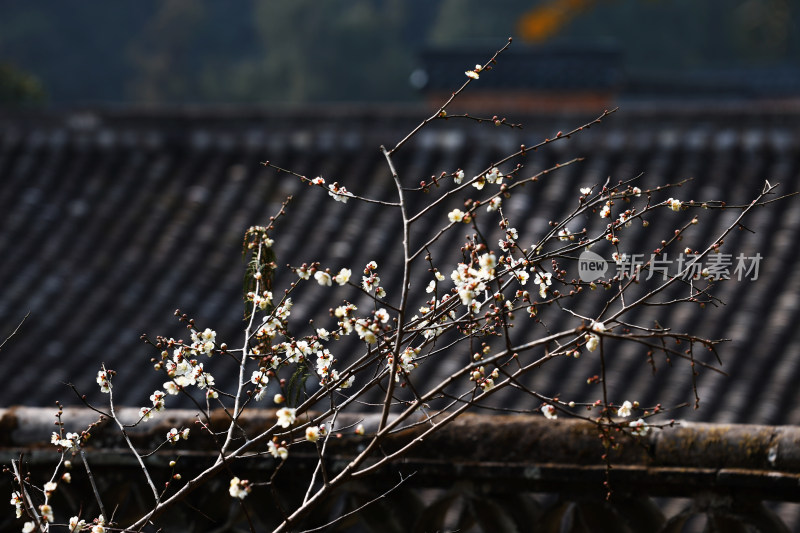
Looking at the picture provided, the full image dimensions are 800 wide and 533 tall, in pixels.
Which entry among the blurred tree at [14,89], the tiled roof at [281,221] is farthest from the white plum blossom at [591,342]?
the blurred tree at [14,89]

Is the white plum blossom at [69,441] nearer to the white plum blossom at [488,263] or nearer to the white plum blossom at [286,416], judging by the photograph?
the white plum blossom at [286,416]

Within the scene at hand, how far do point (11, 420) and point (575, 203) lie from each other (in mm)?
3606

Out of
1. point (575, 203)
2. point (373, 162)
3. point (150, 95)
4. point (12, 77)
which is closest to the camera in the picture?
point (575, 203)

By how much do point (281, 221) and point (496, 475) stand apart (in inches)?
147

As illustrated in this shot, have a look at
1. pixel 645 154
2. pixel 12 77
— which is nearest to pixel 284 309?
pixel 645 154

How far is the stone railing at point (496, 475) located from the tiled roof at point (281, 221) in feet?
7.42

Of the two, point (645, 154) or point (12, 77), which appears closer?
point (645, 154)

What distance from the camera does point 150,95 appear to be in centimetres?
3116

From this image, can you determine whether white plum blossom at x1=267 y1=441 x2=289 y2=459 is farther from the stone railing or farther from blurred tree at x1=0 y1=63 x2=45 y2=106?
blurred tree at x1=0 y1=63 x2=45 y2=106

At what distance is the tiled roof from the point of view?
4.30m

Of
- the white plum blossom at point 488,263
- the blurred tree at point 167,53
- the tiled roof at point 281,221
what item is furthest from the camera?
the blurred tree at point 167,53

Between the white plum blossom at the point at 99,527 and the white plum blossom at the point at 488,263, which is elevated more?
the white plum blossom at the point at 488,263

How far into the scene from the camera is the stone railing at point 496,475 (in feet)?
5.50

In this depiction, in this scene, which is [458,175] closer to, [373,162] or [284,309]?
[284,309]
